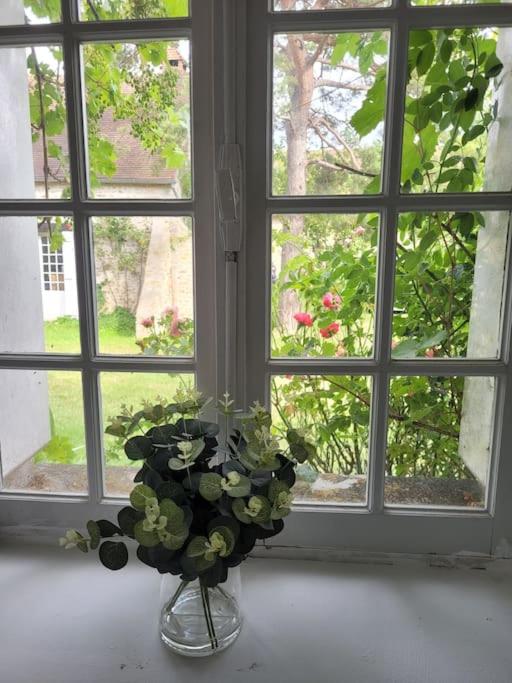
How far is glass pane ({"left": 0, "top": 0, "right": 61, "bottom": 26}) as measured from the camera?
90 centimetres

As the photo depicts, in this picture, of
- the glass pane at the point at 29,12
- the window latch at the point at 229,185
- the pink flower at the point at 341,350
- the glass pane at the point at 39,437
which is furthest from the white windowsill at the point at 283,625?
the glass pane at the point at 29,12

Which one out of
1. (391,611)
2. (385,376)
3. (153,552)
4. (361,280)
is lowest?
(391,611)

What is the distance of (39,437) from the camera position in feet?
3.57

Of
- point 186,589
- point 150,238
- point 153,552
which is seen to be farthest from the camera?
point 150,238

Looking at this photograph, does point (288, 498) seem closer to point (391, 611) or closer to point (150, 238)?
point (391, 611)

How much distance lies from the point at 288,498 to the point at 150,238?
55 centimetres

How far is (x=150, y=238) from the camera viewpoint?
3.20ft

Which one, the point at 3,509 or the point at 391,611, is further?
the point at 3,509

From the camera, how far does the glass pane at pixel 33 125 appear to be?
36.9 inches

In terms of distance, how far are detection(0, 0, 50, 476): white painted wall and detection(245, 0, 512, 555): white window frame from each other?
1.43ft

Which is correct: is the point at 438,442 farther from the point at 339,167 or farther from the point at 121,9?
the point at 121,9

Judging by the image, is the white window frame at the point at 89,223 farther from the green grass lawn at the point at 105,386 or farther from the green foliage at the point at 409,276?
the green foliage at the point at 409,276

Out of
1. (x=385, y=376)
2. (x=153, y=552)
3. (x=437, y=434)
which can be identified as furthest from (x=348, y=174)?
(x=153, y=552)

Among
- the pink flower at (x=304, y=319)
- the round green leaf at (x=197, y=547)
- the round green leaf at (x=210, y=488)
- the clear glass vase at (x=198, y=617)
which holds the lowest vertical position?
the clear glass vase at (x=198, y=617)
